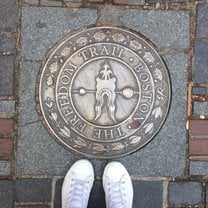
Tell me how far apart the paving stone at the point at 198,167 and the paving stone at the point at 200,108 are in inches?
11.4

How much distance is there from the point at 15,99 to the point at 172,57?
3.10ft

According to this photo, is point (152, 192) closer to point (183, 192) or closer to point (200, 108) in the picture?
point (183, 192)

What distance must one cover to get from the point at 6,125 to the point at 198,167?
1145 millimetres

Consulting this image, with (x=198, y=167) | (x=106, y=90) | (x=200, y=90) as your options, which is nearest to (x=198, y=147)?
(x=198, y=167)

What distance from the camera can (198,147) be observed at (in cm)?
250

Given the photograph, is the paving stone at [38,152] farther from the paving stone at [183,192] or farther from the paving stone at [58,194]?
the paving stone at [183,192]

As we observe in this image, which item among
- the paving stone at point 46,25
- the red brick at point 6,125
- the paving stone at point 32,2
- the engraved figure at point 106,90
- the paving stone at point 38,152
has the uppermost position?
the paving stone at point 32,2

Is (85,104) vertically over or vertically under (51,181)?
over

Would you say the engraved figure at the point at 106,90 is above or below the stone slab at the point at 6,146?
above

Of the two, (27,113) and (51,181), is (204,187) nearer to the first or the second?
(51,181)

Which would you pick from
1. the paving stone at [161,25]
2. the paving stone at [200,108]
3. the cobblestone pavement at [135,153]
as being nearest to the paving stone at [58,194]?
the cobblestone pavement at [135,153]

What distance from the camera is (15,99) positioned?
2459mm

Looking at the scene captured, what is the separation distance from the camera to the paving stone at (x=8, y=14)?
2.45m

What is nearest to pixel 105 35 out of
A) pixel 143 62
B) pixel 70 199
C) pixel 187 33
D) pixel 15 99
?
pixel 143 62
